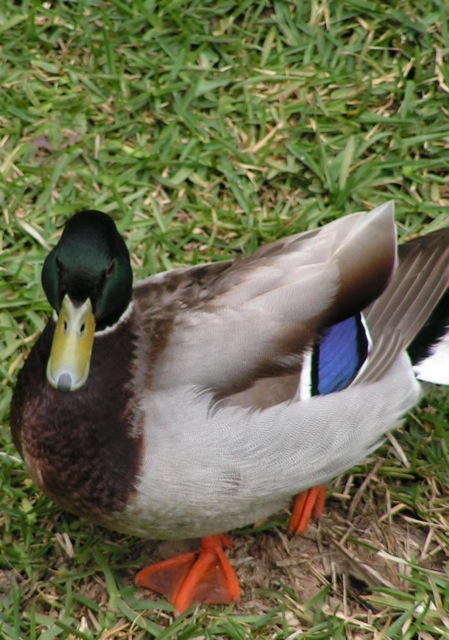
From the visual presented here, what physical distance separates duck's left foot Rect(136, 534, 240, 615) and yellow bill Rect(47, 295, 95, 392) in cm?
93

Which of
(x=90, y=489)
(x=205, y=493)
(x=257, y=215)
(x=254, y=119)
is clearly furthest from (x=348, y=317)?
(x=254, y=119)

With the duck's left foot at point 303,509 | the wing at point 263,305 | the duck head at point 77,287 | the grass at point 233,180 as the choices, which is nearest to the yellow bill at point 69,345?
the duck head at point 77,287

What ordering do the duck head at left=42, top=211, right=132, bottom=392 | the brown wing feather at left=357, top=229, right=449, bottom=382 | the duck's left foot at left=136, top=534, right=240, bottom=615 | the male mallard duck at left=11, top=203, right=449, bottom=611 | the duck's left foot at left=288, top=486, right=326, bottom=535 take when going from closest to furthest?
1. the duck head at left=42, top=211, right=132, bottom=392
2. the male mallard duck at left=11, top=203, right=449, bottom=611
3. the brown wing feather at left=357, top=229, right=449, bottom=382
4. the duck's left foot at left=136, top=534, right=240, bottom=615
5. the duck's left foot at left=288, top=486, right=326, bottom=535

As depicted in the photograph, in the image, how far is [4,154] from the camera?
14.2 ft

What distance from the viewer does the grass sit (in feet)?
11.1

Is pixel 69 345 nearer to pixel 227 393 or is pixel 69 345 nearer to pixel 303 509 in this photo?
pixel 227 393

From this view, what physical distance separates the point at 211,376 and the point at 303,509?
83 centimetres

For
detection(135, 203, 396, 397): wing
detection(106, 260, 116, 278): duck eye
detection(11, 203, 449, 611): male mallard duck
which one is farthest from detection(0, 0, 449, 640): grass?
detection(106, 260, 116, 278): duck eye

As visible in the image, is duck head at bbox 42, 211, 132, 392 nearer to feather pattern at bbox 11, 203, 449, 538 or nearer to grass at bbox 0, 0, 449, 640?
feather pattern at bbox 11, 203, 449, 538

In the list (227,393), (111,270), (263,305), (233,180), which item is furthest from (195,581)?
(233,180)

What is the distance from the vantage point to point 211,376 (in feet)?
9.71

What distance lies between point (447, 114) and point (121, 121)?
4.73 feet

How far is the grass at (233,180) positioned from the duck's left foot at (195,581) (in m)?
0.05

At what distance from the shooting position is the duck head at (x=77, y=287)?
278 centimetres
